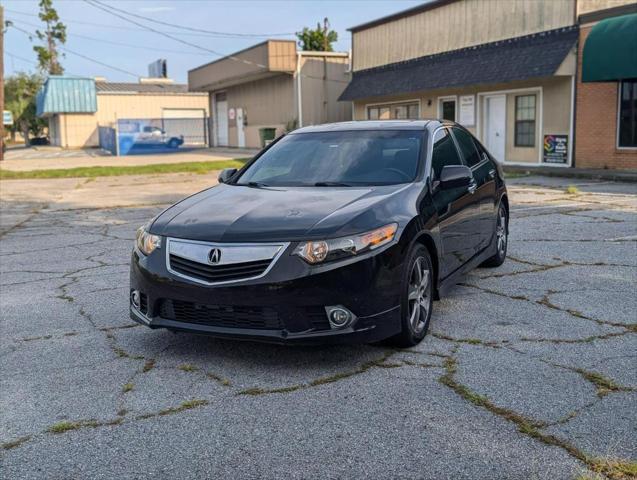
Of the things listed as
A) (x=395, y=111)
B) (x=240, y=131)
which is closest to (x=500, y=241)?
(x=395, y=111)

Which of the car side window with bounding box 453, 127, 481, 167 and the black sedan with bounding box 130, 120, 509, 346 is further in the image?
the car side window with bounding box 453, 127, 481, 167

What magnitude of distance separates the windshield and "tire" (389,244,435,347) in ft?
2.35

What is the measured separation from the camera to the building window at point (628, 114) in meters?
18.5

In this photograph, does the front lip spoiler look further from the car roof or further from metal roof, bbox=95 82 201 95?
metal roof, bbox=95 82 201 95

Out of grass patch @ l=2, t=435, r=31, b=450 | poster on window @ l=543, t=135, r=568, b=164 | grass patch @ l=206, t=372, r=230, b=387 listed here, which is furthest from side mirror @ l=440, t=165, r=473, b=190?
poster on window @ l=543, t=135, r=568, b=164

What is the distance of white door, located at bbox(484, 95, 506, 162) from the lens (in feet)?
75.4

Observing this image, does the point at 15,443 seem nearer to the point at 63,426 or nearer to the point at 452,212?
the point at 63,426

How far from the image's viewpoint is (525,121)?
22.1 m

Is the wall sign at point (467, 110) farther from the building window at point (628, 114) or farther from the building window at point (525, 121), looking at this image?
the building window at point (628, 114)

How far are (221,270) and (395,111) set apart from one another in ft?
83.4

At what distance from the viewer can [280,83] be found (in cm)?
3688

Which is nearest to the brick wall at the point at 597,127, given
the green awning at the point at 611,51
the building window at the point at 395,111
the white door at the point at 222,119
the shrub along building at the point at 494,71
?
the shrub along building at the point at 494,71

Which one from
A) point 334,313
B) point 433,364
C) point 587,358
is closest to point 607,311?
point 587,358

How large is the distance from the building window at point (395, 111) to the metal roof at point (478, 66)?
3.26 ft
